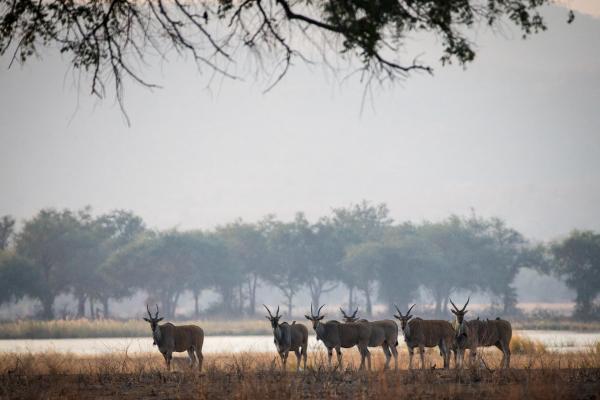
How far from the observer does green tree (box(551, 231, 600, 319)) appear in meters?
98.4

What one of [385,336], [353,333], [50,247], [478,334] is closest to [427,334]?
[478,334]

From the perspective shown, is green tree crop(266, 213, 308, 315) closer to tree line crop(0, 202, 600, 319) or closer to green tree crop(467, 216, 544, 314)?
tree line crop(0, 202, 600, 319)

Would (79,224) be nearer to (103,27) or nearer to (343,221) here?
(343,221)

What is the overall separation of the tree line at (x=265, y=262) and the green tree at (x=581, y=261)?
4.3 inches

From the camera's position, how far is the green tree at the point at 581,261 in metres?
98.4

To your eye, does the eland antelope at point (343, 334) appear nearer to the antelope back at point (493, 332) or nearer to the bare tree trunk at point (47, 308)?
the antelope back at point (493, 332)

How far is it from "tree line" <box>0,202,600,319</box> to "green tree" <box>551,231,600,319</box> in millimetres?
109

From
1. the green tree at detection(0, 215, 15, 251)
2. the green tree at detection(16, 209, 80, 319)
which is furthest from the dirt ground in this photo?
the green tree at detection(0, 215, 15, 251)

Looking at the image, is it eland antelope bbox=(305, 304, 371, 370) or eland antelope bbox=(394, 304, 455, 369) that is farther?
eland antelope bbox=(305, 304, 371, 370)

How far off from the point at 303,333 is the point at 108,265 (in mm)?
71590

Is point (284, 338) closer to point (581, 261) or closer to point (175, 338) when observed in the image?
point (175, 338)

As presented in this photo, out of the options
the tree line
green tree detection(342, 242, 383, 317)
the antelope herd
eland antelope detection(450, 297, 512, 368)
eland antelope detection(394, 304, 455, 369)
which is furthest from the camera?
green tree detection(342, 242, 383, 317)

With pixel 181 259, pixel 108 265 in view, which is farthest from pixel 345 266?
pixel 108 265

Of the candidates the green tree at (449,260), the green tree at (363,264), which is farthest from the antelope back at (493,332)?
the green tree at (363,264)
